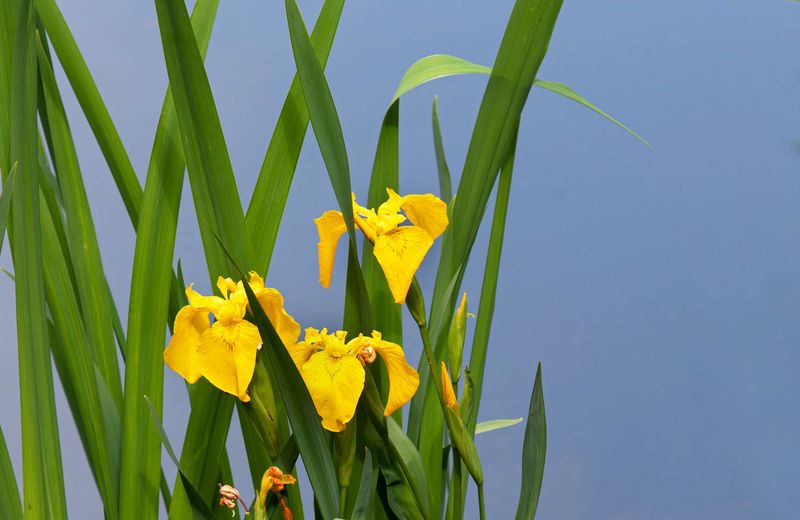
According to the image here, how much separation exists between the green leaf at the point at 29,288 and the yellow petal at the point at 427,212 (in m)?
0.28

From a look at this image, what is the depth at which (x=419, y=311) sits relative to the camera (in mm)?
596

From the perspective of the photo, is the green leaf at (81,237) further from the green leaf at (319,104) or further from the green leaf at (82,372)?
the green leaf at (319,104)

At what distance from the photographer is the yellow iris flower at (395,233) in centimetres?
58

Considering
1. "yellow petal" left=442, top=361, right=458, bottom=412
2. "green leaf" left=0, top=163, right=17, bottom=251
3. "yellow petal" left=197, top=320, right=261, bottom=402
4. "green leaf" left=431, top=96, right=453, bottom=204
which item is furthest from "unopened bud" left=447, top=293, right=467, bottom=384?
"green leaf" left=0, top=163, right=17, bottom=251

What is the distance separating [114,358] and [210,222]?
222mm

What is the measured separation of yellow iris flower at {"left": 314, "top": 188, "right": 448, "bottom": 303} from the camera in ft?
1.91

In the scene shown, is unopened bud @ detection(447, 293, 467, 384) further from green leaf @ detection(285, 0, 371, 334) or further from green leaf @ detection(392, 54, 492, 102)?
green leaf @ detection(392, 54, 492, 102)

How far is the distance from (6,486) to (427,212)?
42cm

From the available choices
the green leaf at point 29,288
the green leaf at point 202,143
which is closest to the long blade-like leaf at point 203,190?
the green leaf at point 202,143

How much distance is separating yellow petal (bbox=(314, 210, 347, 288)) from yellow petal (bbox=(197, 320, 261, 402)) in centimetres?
9

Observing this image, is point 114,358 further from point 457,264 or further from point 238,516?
point 457,264

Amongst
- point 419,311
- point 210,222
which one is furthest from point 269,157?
point 419,311

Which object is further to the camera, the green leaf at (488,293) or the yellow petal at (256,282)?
the green leaf at (488,293)

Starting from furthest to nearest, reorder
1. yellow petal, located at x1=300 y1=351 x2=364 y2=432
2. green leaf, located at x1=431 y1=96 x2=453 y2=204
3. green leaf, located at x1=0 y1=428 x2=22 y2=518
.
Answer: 1. green leaf, located at x1=431 y1=96 x2=453 y2=204
2. green leaf, located at x1=0 y1=428 x2=22 y2=518
3. yellow petal, located at x1=300 y1=351 x2=364 y2=432
